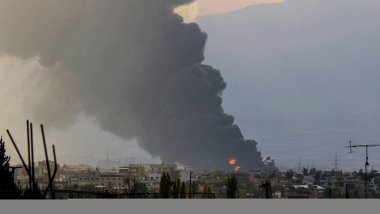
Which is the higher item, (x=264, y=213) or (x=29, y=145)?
(x=29, y=145)

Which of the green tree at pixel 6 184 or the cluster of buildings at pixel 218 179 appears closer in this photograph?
the green tree at pixel 6 184

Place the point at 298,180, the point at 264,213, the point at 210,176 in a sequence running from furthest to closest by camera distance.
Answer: the point at 298,180, the point at 210,176, the point at 264,213

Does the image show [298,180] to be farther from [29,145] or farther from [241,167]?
[29,145]

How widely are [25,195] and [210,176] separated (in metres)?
63.2

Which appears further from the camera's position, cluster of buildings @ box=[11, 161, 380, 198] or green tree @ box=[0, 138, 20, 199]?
cluster of buildings @ box=[11, 161, 380, 198]

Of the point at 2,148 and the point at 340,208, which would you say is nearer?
the point at 340,208

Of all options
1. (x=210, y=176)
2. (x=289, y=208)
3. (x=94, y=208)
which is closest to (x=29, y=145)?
(x=94, y=208)

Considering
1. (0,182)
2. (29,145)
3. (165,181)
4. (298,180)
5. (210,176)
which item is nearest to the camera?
(0,182)

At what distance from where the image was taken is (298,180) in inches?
3984

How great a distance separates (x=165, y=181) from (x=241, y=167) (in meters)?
66.6

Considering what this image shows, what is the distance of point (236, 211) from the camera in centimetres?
2262

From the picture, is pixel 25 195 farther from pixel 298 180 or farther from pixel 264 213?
pixel 298 180

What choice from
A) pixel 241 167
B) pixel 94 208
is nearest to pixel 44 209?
pixel 94 208

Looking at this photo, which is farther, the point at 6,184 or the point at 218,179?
the point at 218,179
